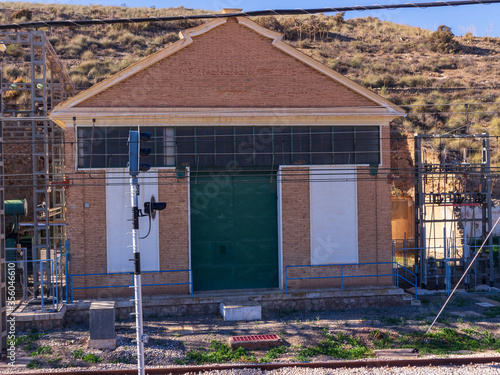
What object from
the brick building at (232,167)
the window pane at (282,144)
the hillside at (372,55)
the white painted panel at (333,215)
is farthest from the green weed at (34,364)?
the hillside at (372,55)

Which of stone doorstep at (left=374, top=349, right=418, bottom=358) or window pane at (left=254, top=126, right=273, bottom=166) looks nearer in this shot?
stone doorstep at (left=374, top=349, right=418, bottom=358)

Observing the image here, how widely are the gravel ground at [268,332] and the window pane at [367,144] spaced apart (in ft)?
17.4

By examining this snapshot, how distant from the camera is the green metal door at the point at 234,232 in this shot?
18.1 metres

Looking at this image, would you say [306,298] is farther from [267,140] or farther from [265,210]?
[267,140]

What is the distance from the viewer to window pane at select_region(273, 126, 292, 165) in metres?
18.0

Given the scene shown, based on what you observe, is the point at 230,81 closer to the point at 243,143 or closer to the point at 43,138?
the point at 243,143

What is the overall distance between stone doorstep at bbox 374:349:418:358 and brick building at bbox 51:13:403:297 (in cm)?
539

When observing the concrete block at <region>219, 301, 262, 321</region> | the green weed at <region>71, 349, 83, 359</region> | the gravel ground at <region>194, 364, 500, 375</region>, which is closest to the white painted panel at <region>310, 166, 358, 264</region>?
the concrete block at <region>219, 301, 262, 321</region>

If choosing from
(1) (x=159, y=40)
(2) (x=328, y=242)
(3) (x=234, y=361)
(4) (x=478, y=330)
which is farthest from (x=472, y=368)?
(1) (x=159, y=40)

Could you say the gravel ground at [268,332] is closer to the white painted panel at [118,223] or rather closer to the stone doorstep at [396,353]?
the stone doorstep at [396,353]

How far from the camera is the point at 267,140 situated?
18.0 metres

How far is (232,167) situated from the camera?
1792cm

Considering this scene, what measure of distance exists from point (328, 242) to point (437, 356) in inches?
246

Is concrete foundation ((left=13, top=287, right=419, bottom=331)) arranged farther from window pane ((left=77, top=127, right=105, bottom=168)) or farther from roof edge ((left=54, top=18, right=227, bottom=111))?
roof edge ((left=54, top=18, right=227, bottom=111))
